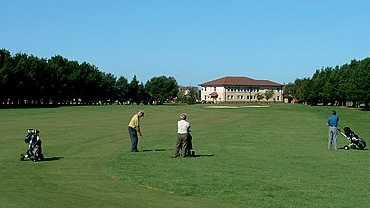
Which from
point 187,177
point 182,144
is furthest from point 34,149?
point 187,177

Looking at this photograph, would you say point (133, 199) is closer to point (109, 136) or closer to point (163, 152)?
point (163, 152)

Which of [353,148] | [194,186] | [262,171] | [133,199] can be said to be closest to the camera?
[133,199]

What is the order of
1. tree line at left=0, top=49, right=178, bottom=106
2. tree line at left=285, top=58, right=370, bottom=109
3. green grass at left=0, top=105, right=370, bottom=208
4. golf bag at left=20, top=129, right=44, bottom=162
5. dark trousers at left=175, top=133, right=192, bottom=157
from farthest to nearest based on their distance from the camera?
tree line at left=0, top=49, right=178, bottom=106
tree line at left=285, top=58, right=370, bottom=109
dark trousers at left=175, top=133, right=192, bottom=157
golf bag at left=20, top=129, right=44, bottom=162
green grass at left=0, top=105, right=370, bottom=208

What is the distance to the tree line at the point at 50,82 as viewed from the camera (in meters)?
125

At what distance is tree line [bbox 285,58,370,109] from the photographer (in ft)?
386

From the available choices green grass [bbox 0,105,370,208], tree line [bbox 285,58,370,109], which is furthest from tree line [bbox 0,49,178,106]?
green grass [bbox 0,105,370,208]

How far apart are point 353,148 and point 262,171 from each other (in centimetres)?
1227


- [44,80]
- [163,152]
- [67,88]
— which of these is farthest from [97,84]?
[163,152]

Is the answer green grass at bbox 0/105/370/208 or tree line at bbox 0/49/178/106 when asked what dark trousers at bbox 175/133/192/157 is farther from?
tree line at bbox 0/49/178/106

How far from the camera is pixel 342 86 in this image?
13612cm

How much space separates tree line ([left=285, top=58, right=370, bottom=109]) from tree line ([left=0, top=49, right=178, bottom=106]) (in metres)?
60.4

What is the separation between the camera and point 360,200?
15.0 metres

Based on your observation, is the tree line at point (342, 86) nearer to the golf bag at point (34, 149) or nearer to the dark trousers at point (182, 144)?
the dark trousers at point (182, 144)

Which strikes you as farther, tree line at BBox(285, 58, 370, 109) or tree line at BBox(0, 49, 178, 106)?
tree line at BBox(0, 49, 178, 106)
